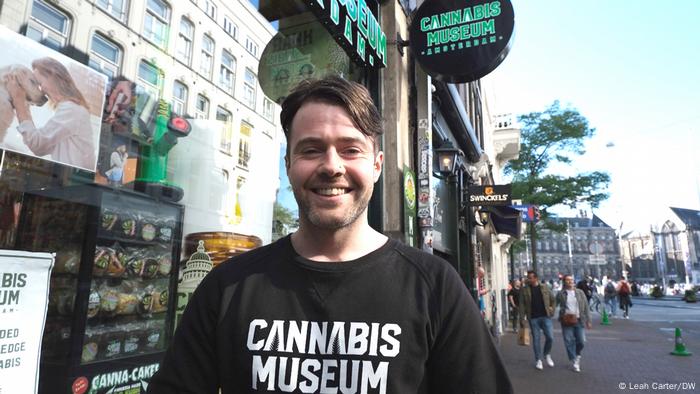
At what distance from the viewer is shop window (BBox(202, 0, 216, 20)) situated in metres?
3.73

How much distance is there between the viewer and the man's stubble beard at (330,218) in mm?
1407

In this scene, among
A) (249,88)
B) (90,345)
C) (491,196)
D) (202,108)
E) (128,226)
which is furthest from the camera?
(491,196)

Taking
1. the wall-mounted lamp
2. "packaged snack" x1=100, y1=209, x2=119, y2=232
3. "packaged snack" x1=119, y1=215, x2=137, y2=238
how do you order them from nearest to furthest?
"packaged snack" x1=100, y1=209, x2=119, y2=232, "packaged snack" x1=119, y1=215, x2=137, y2=238, the wall-mounted lamp

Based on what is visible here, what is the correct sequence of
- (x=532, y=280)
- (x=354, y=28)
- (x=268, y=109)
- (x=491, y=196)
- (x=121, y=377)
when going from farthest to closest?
(x=491, y=196) < (x=532, y=280) < (x=354, y=28) < (x=268, y=109) < (x=121, y=377)

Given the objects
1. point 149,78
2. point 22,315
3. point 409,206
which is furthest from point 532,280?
point 22,315

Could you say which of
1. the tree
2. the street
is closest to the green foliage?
the tree

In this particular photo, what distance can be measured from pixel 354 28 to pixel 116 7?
2.37 metres

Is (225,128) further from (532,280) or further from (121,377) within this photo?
(532,280)

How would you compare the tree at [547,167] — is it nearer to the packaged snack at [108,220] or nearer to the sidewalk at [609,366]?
the sidewalk at [609,366]

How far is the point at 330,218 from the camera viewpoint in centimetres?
141

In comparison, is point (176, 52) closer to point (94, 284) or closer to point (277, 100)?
point (277, 100)

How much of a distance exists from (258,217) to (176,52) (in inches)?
→ 62.8

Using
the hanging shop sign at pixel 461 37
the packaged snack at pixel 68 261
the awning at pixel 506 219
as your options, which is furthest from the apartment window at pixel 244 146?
the awning at pixel 506 219

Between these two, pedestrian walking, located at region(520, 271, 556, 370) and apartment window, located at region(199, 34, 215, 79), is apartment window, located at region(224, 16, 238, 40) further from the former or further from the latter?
pedestrian walking, located at region(520, 271, 556, 370)
